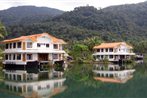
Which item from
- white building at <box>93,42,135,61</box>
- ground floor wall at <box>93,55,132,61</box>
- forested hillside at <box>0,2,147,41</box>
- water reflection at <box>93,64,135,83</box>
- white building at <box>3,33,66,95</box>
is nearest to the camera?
water reflection at <box>93,64,135,83</box>

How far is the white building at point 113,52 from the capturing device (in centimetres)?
6116

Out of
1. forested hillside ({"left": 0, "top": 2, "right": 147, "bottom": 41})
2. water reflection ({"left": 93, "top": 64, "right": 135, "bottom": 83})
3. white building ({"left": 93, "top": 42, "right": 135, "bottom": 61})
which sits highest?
forested hillside ({"left": 0, "top": 2, "right": 147, "bottom": 41})

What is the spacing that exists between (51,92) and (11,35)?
90.3 metres

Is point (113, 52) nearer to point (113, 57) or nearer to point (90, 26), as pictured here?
point (113, 57)

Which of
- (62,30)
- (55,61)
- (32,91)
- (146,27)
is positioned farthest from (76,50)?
(146,27)

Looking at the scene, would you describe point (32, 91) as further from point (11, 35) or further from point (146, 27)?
point (146, 27)

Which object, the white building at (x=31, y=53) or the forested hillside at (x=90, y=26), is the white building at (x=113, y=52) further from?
the forested hillside at (x=90, y=26)

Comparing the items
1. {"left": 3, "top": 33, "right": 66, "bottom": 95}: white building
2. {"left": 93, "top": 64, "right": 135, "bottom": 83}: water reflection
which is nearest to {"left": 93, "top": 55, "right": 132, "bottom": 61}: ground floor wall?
{"left": 3, "top": 33, "right": 66, "bottom": 95}: white building

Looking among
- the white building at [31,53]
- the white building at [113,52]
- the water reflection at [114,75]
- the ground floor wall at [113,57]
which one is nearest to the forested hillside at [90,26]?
the white building at [113,52]

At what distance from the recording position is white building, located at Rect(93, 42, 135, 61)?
6116cm

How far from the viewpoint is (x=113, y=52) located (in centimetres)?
6100

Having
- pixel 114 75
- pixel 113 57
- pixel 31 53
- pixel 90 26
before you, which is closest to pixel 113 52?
pixel 113 57

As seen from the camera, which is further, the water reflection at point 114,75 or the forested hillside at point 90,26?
the forested hillside at point 90,26

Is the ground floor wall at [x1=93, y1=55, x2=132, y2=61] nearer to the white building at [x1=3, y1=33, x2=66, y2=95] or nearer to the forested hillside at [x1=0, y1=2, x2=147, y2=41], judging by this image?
the white building at [x1=3, y1=33, x2=66, y2=95]
